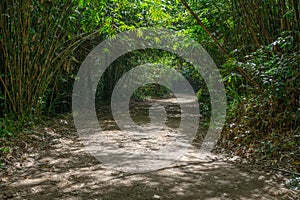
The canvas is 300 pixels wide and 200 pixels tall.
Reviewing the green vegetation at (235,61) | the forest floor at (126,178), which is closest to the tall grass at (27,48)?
the green vegetation at (235,61)

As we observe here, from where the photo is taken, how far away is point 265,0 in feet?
11.2

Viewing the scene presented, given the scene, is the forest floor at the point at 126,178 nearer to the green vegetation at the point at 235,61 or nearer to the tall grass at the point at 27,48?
the green vegetation at the point at 235,61

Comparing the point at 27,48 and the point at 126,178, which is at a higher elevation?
the point at 27,48

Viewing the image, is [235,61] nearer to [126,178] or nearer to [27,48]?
[126,178]

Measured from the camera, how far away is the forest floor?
7.49 feet

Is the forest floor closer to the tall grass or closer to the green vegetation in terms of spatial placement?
the green vegetation

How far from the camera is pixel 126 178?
2.61m

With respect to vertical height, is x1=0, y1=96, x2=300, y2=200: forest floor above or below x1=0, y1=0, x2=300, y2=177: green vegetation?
below

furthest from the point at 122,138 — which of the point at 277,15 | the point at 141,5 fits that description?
the point at 277,15

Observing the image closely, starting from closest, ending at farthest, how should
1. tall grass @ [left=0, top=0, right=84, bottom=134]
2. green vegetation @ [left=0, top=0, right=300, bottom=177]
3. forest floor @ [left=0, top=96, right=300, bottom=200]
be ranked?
forest floor @ [left=0, top=96, right=300, bottom=200], green vegetation @ [left=0, top=0, right=300, bottom=177], tall grass @ [left=0, top=0, right=84, bottom=134]

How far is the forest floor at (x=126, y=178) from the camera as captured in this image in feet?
7.49

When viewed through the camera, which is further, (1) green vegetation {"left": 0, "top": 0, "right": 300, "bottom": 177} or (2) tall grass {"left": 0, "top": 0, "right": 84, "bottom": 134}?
(2) tall grass {"left": 0, "top": 0, "right": 84, "bottom": 134}

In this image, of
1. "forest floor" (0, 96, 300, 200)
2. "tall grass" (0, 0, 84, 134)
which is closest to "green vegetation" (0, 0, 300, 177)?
"tall grass" (0, 0, 84, 134)

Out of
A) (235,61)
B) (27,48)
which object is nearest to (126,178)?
(235,61)
